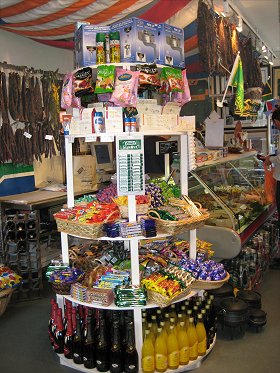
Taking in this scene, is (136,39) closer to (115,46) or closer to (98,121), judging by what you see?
(115,46)

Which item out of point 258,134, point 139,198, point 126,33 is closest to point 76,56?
point 126,33

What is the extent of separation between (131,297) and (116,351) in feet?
1.45

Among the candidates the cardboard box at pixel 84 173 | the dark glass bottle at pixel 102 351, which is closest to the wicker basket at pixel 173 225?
the dark glass bottle at pixel 102 351

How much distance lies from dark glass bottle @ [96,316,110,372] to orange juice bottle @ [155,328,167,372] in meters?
0.39

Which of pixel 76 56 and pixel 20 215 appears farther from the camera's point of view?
pixel 20 215

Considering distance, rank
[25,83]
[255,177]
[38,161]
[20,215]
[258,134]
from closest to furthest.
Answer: [20,215] → [25,83] → [38,161] → [255,177] → [258,134]

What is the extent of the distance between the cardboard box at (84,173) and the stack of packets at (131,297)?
10.5ft

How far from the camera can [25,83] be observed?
18.2 ft

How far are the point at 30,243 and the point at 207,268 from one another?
2552 mm

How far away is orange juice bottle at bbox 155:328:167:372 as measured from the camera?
3307 millimetres

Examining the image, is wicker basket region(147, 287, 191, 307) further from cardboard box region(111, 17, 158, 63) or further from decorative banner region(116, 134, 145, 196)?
cardboard box region(111, 17, 158, 63)

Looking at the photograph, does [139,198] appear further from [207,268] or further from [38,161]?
[38,161]

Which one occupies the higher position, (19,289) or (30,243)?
(30,243)

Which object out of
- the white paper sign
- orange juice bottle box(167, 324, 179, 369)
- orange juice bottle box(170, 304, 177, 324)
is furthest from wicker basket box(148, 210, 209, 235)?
the white paper sign
